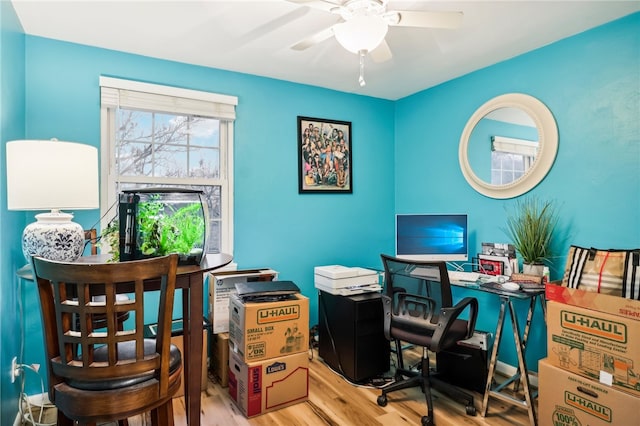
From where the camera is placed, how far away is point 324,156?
3496 mm

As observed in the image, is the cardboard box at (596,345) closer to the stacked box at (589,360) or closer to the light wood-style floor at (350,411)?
the stacked box at (589,360)

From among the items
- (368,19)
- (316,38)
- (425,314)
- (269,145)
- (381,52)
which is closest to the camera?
(368,19)

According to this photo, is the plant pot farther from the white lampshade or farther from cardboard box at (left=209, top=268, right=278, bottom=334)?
cardboard box at (left=209, top=268, right=278, bottom=334)

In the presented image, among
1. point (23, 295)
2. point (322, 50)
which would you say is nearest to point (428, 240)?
point (322, 50)

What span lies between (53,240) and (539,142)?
9.94 ft

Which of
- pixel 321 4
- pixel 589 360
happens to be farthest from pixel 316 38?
pixel 589 360

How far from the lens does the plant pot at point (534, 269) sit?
7.91 ft

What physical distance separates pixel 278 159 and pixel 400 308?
1670 millimetres

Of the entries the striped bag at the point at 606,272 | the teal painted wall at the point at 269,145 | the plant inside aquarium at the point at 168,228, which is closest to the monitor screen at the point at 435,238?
the teal painted wall at the point at 269,145

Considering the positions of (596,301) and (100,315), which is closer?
(596,301)

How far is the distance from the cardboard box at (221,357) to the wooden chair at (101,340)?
1.36 metres

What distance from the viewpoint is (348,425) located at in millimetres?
2131

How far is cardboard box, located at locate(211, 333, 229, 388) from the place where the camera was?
262cm

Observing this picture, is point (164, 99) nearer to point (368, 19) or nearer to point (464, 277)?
point (368, 19)
